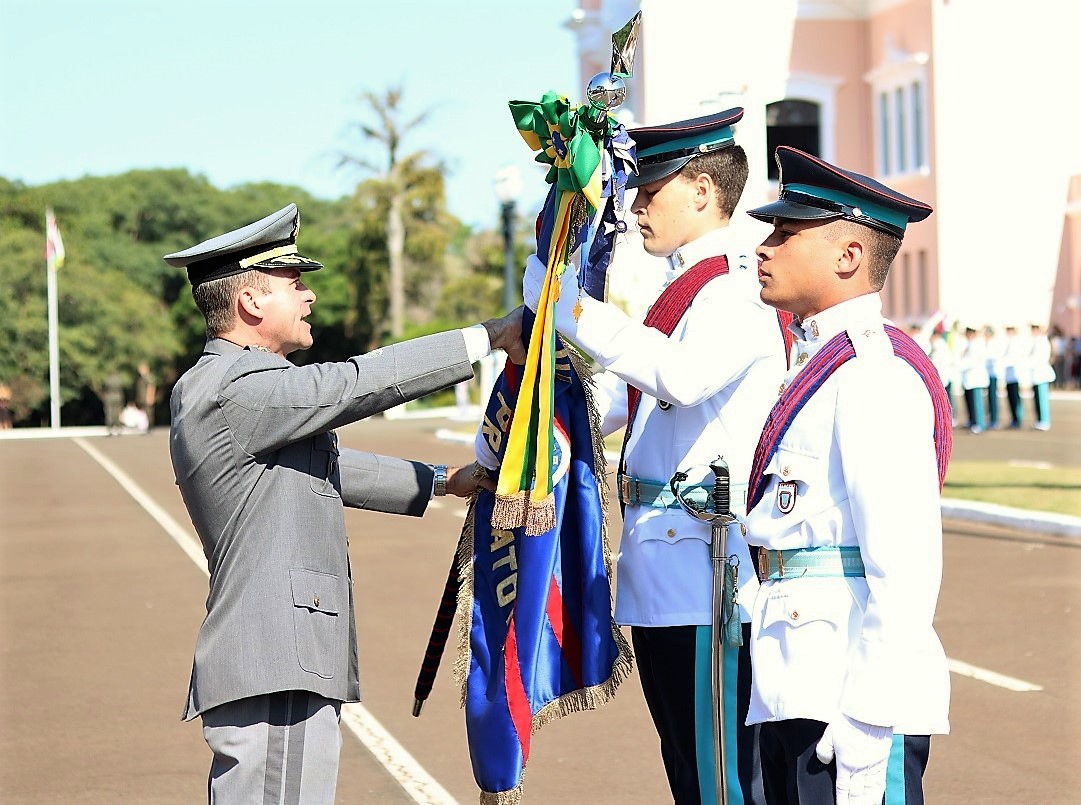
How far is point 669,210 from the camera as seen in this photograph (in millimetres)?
4398

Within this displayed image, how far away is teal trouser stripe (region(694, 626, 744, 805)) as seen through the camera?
416cm

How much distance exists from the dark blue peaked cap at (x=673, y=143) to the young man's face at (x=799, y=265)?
29.3 inches

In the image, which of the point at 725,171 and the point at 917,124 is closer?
the point at 725,171

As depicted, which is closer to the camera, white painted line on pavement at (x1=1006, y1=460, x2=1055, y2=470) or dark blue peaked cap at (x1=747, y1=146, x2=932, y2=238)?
dark blue peaked cap at (x1=747, y1=146, x2=932, y2=238)

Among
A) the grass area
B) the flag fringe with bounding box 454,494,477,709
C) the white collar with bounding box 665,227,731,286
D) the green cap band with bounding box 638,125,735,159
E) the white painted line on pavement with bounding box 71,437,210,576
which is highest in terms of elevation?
the green cap band with bounding box 638,125,735,159

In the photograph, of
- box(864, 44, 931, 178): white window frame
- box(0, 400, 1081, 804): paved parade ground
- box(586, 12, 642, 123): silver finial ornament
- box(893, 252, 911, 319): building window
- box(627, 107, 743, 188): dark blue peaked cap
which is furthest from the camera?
box(893, 252, 911, 319): building window

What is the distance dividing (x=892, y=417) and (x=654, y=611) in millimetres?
1261

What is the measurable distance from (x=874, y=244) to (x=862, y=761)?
46.0 inches

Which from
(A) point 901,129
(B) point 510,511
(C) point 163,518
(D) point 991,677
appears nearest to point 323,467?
(B) point 510,511

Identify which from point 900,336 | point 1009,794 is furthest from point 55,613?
point 900,336

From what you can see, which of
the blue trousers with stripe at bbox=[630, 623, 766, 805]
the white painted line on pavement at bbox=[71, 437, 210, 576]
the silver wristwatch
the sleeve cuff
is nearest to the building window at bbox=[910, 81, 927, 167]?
the white painted line on pavement at bbox=[71, 437, 210, 576]

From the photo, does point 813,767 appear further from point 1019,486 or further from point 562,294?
point 1019,486

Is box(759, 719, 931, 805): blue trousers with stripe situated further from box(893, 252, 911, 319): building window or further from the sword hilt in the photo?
box(893, 252, 911, 319): building window

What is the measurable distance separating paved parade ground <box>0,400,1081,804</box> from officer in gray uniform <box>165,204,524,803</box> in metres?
2.39
